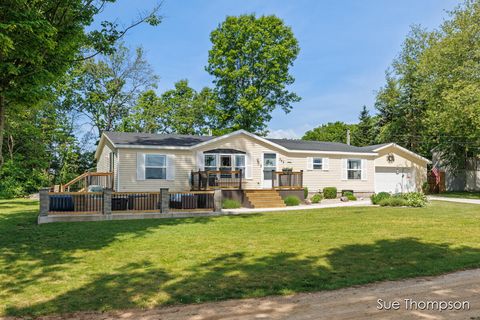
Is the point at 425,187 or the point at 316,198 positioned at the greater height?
the point at 425,187

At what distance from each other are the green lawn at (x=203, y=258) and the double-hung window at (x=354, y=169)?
1326 centimetres

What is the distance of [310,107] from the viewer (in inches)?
1549

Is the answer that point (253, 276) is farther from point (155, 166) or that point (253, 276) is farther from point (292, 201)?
point (155, 166)

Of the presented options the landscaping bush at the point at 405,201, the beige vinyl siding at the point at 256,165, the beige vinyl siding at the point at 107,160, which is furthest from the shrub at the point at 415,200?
the beige vinyl siding at the point at 107,160

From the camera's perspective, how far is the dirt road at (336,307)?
14.2ft

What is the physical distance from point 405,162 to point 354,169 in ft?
19.1

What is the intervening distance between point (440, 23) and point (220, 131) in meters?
21.1

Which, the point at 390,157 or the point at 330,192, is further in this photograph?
the point at 390,157

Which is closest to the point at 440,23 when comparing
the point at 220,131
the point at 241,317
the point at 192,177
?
the point at 220,131

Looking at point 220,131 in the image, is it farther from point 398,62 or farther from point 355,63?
point 398,62

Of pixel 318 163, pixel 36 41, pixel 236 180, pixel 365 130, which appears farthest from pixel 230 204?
pixel 365 130

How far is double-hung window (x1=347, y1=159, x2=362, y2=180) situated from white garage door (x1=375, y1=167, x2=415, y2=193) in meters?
2.20

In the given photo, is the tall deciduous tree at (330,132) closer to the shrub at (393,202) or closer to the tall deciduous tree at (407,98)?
the tall deciduous tree at (407,98)

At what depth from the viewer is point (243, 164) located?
22.7 m
